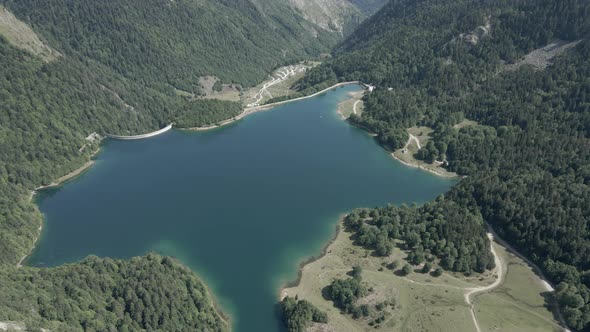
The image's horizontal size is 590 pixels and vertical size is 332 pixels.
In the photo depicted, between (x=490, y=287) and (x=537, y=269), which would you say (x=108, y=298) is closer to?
(x=490, y=287)

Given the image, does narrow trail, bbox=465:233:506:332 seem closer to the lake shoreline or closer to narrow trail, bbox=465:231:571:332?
narrow trail, bbox=465:231:571:332

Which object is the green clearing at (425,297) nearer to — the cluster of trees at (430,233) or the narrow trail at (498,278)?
the narrow trail at (498,278)

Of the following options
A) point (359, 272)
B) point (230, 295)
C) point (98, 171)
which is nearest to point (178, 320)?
point (230, 295)

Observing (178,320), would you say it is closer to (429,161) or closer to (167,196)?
(167,196)

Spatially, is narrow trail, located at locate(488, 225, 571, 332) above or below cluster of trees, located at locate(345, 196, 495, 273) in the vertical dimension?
below

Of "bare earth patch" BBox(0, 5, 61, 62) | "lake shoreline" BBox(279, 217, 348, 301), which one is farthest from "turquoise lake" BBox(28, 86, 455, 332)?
"bare earth patch" BBox(0, 5, 61, 62)
